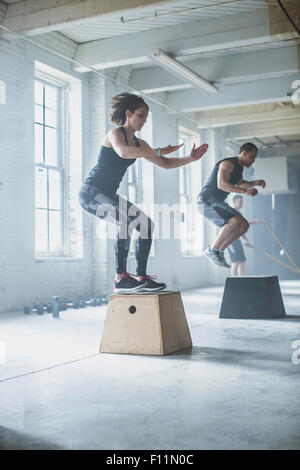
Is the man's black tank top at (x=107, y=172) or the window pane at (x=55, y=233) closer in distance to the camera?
the man's black tank top at (x=107, y=172)

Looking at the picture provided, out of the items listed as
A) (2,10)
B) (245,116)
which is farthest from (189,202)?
(2,10)

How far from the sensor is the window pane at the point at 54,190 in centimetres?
883

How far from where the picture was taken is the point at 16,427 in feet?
7.20

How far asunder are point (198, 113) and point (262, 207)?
5363mm

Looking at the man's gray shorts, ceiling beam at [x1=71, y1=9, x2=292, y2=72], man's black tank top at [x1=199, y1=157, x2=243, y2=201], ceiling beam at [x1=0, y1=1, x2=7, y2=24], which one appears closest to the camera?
the man's gray shorts

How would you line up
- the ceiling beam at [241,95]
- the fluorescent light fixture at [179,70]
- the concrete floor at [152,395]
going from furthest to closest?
1. the ceiling beam at [241,95]
2. the fluorescent light fixture at [179,70]
3. the concrete floor at [152,395]

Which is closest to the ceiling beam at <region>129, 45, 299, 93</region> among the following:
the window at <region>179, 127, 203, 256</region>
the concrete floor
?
the window at <region>179, 127, 203, 256</region>

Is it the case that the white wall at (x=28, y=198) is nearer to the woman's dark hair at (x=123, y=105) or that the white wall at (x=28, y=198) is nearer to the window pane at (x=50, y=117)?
the window pane at (x=50, y=117)

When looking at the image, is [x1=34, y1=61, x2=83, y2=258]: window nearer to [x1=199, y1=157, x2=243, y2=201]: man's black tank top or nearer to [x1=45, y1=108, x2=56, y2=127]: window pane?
[x1=45, y1=108, x2=56, y2=127]: window pane

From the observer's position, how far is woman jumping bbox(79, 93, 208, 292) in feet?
13.7

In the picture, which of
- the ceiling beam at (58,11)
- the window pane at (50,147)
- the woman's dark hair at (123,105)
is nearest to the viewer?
the woman's dark hair at (123,105)

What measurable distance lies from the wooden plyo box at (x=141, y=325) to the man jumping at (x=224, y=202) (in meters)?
2.04

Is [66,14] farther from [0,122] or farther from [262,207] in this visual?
[262,207]

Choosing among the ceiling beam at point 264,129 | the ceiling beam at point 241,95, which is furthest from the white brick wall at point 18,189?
the ceiling beam at point 264,129
